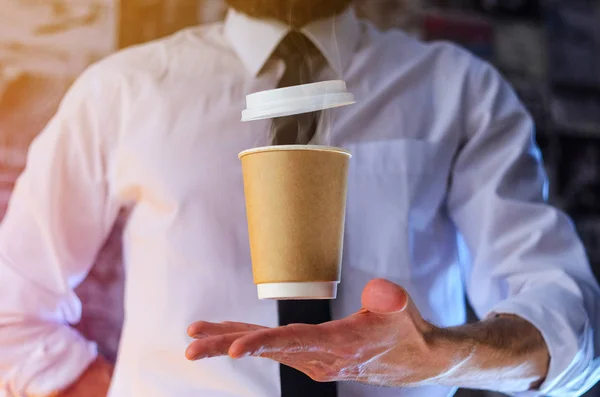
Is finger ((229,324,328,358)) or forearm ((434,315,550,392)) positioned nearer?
finger ((229,324,328,358))

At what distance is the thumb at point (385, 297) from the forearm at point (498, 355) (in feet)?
0.49

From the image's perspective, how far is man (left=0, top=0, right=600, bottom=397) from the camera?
70 centimetres

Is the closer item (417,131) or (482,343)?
(482,343)

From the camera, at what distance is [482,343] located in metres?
0.66

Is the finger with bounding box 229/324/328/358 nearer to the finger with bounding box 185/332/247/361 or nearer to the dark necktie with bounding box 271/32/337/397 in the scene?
the finger with bounding box 185/332/247/361

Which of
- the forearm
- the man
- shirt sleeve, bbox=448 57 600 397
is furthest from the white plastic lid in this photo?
shirt sleeve, bbox=448 57 600 397

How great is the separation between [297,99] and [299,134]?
0.23 feet

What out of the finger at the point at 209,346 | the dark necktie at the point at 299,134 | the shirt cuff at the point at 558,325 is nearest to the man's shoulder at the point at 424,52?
the dark necktie at the point at 299,134

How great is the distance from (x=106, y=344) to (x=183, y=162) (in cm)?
24

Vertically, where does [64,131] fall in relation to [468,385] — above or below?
above

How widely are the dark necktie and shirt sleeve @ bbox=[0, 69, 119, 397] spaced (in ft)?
0.75

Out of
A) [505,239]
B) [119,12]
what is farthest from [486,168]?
[119,12]

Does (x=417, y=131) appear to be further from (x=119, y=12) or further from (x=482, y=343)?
(x=119, y=12)

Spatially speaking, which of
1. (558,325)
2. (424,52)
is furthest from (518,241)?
(424,52)
